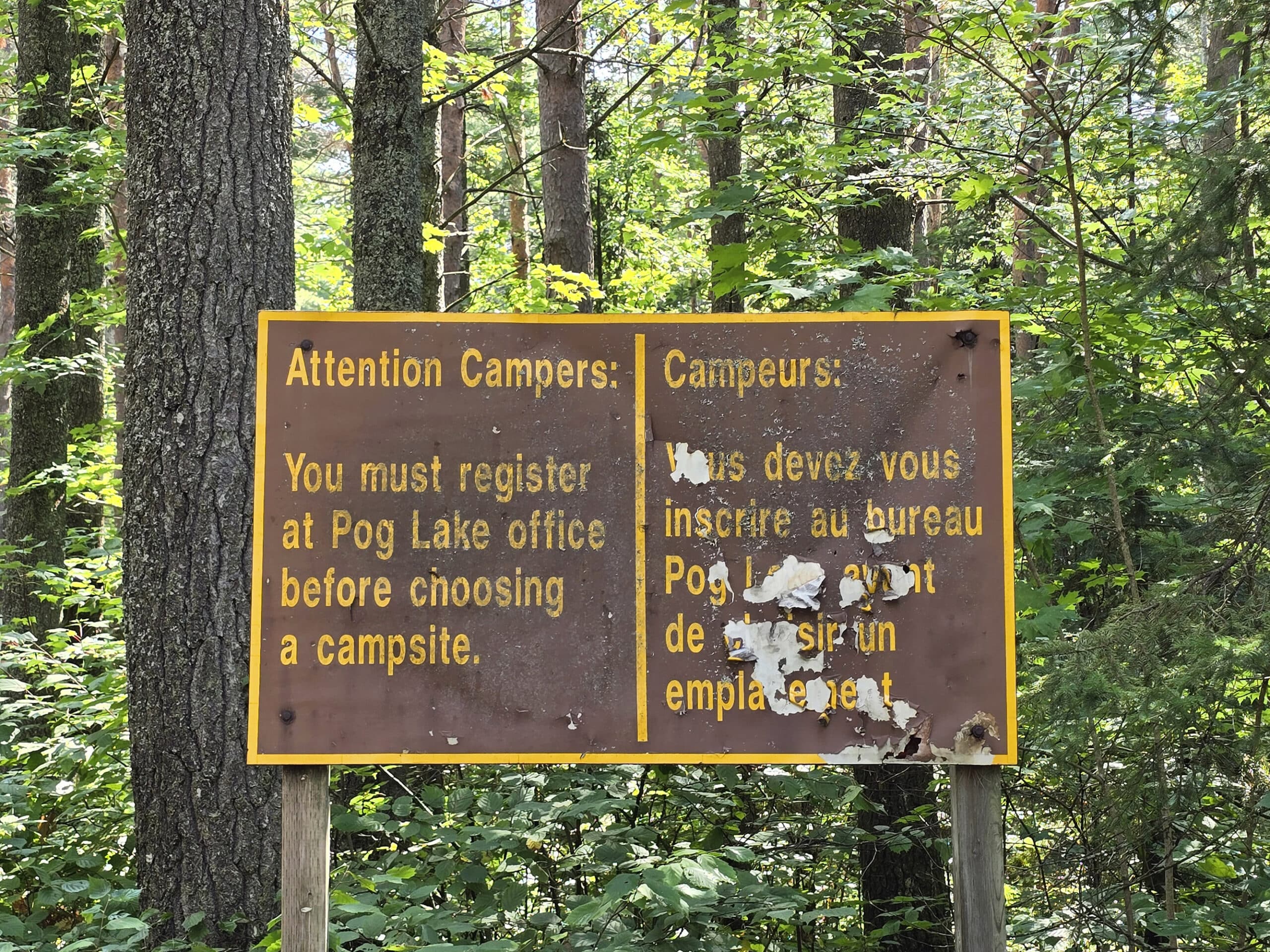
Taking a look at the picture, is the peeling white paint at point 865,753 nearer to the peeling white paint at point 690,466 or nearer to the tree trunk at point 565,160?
the peeling white paint at point 690,466

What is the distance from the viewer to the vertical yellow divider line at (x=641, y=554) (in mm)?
2510

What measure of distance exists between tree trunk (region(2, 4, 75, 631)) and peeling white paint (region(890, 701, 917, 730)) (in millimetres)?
7705

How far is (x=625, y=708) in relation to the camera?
2.51 metres

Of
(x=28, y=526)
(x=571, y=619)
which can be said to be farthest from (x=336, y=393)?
(x=28, y=526)

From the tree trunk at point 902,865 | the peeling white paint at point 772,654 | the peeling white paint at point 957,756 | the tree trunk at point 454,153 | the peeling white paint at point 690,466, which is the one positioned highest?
the tree trunk at point 454,153

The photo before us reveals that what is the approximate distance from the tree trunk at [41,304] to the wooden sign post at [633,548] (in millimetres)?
6632

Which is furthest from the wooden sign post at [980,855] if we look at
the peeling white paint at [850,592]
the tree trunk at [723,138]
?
the tree trunk at [723,138]

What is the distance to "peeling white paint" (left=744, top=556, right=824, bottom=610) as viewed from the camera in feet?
8.16

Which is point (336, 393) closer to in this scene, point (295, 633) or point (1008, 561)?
point (295, 633)

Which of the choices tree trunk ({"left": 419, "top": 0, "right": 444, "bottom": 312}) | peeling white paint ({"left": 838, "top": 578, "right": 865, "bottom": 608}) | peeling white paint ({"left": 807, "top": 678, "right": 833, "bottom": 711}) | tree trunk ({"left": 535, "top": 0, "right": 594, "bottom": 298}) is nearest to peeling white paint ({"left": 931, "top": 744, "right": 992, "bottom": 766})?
peeling white paint ({"left": 807, "top": 678, "right": 833, "bottom": 711})

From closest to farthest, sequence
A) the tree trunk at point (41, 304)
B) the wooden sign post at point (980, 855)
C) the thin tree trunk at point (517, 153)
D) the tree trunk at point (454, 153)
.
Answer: the wooden sign post at point (980, 855) → the tree trunk at point (41, 304) → the tree trunk at point (454, 153) → the thin tree trunk at point (517, 153)

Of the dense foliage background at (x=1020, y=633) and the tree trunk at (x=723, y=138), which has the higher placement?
the tree trunk at (x=723, y=138)

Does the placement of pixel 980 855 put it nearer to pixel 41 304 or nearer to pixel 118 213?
pixel 41 304

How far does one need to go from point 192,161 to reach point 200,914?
2.67m
